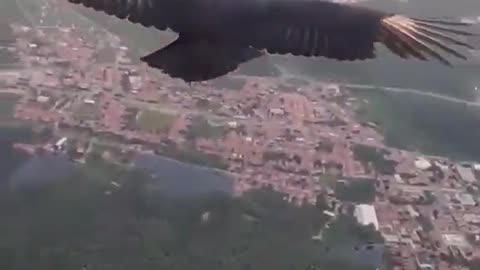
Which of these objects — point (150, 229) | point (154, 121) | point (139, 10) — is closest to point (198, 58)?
point (139, 10)

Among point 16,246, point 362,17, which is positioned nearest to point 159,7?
point 362,17

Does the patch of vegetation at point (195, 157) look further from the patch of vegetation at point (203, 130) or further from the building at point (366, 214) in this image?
the building at point (366, 214)

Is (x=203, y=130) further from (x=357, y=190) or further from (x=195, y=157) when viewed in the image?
(x=357, y=190)

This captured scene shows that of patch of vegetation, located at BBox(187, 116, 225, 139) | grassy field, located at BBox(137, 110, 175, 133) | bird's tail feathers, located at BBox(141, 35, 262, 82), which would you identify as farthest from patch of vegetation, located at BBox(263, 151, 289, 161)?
bird's tail feathers, located at BBox(141, 35, 262, 82)

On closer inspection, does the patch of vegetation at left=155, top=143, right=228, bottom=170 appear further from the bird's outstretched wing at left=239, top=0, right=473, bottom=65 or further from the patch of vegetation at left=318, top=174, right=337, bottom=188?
the bird's outstretched wing at left=239, top=0, right=473, bottom=65

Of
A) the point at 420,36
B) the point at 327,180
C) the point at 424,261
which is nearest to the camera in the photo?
the point at 420,36

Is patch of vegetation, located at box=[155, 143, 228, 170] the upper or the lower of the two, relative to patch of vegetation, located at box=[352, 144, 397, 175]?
lower

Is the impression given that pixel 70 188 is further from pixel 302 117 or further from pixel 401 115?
pixel 401 115

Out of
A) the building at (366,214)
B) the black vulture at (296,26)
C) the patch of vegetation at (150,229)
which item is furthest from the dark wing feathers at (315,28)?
the building at (366,214)
